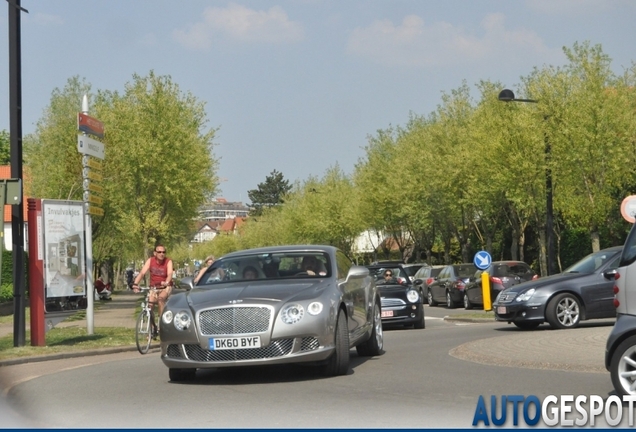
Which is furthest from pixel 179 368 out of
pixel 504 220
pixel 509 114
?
pixel 504 220

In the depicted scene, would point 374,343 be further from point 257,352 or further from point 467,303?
point 467,303

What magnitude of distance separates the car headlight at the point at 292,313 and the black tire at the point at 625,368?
3.53 meters

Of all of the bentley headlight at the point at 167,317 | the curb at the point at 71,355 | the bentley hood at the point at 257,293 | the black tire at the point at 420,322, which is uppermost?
the bentley hood at the point at 257,293

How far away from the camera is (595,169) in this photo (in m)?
38.7

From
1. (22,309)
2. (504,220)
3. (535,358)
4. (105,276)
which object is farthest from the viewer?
(105,276)

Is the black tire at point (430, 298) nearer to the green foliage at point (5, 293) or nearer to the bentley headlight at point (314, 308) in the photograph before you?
the green foliage at point (5, 293)

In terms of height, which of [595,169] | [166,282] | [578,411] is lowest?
[578,411]

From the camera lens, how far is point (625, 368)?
9344mm

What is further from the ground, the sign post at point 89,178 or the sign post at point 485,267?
the sign post at point 89,178

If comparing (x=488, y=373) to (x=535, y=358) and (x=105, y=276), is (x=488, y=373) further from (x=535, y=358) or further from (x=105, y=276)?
(x=105, y=276)

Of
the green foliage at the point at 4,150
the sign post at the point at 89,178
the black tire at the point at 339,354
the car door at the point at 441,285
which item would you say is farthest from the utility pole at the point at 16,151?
the green foliage at the point at 4,150

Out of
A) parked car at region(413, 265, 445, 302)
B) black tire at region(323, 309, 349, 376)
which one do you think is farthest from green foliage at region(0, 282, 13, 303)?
black tire at region(323, 309, 349, 376)

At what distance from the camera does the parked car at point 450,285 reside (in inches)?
1421

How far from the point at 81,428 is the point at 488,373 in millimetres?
5269
